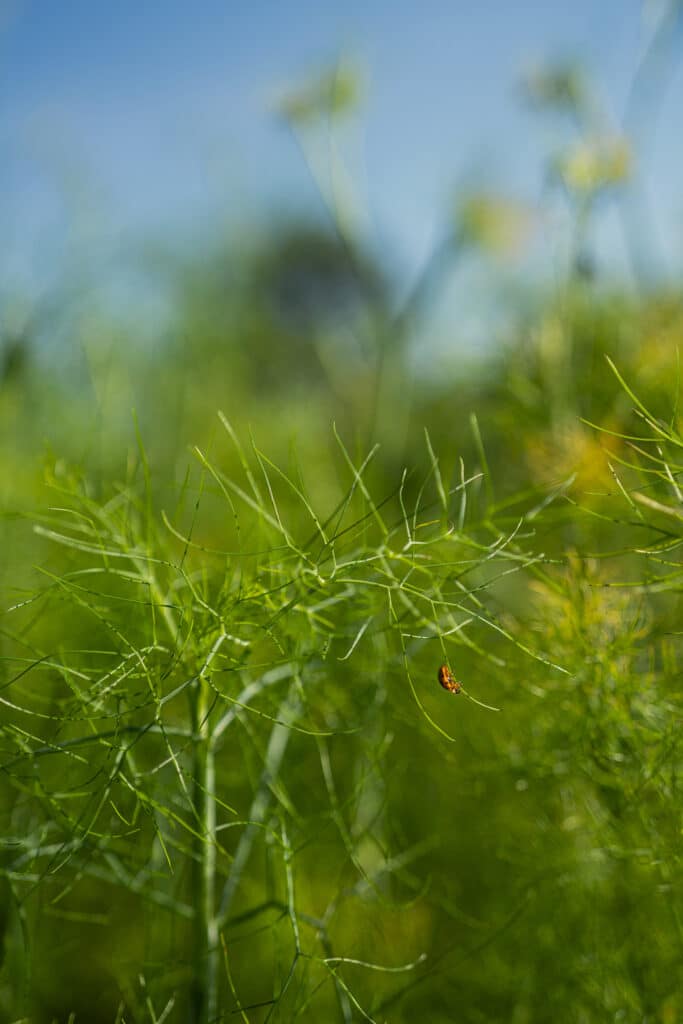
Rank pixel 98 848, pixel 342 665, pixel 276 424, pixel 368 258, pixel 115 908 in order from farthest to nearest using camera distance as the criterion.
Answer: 1. pixel 276 424
2. pixel 368 258
3. pixel 115 908
4. pixel 342 665
5. pixel 98 848

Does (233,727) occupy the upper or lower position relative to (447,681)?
lower

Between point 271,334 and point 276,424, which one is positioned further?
point 271,334

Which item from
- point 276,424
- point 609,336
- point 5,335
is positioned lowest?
point 276,424

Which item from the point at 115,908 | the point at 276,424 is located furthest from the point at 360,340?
the point at 115,908

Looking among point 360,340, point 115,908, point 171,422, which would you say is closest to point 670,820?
point 115,908

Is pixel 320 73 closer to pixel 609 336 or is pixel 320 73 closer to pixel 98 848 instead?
pixel 609 336

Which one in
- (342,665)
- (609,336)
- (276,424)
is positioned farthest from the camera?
(276,424)

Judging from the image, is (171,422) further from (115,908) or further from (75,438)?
(115,908)

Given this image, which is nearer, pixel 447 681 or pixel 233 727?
pixel 447 681

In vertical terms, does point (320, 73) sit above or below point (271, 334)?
above
